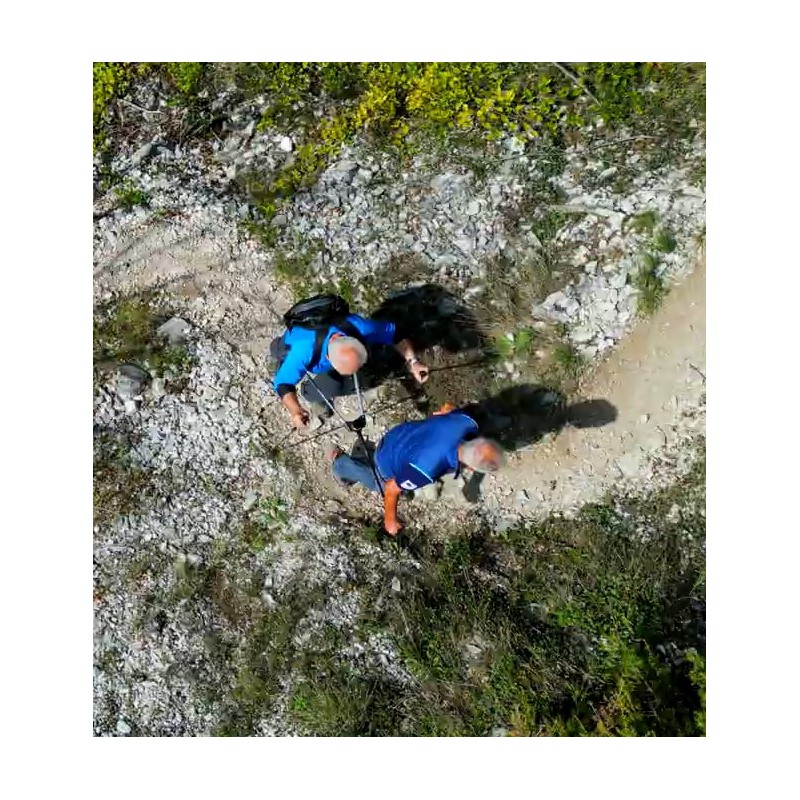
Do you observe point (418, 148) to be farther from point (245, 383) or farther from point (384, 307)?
point (245, 383)

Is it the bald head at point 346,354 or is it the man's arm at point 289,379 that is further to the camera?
the man's arm at point 289,379

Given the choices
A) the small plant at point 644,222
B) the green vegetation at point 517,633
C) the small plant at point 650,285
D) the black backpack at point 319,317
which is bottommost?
the green vegetation at point 517,633

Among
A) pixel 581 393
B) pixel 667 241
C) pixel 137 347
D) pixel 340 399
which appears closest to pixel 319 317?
pixel 340 399

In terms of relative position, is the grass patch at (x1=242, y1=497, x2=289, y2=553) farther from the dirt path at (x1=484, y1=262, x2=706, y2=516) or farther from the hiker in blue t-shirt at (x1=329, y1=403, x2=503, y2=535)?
the dirt path at (x1=484, y1=262, x2=706, y2=516)

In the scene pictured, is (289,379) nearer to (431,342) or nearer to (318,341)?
(318,341)

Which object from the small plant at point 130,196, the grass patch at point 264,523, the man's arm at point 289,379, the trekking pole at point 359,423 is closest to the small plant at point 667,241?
the trekking pole at point 359,423

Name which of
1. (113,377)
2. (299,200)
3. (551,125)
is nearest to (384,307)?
(299,200)

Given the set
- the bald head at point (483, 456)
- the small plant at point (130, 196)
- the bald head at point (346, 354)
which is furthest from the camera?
the small plant at point (130, 196)

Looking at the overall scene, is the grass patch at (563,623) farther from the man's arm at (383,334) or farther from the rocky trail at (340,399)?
the man's arm at (383,334)
